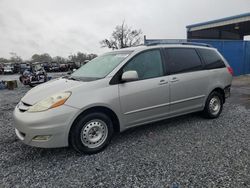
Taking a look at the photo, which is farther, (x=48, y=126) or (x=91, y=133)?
(x=91, y=133)

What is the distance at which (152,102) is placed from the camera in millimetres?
3467

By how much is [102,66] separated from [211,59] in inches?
103

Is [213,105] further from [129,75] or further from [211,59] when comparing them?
[129,75]

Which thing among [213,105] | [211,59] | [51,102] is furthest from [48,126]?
[211,59]

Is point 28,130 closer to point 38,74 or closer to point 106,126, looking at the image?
point 106,126

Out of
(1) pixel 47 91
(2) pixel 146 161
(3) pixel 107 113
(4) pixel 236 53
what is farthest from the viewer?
(4) pixel 236 53

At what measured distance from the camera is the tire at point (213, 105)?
14.4 ft

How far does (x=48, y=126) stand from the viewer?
2656mm

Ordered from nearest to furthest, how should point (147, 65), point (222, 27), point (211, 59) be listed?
point (147, 65), point (211, 59), point (222, 27)

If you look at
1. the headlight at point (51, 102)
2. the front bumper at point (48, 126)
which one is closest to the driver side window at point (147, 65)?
the headlight at point (51, 102)

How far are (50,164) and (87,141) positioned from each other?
2.04 feet

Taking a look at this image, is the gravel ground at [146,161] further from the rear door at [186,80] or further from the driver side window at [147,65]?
the driver side window at [147,65]

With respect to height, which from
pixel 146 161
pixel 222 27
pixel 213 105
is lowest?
pixel 146 161

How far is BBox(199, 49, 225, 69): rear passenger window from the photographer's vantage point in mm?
4332
